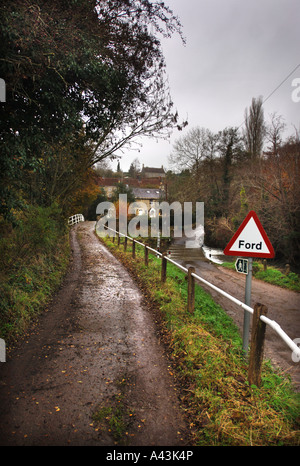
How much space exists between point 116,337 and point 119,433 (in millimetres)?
2085

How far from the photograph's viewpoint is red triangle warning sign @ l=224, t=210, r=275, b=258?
349 cm

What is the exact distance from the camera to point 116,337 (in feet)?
14.9

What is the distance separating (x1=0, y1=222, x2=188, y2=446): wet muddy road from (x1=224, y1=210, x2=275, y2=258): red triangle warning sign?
2.03 metres

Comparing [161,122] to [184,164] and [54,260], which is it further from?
[184,164]

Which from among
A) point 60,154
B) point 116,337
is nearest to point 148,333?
point 116,337

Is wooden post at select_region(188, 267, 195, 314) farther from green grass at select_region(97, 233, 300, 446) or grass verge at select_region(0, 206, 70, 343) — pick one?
grass verge at select_region(0, 206, 70, 343)

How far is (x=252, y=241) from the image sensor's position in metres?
3.57

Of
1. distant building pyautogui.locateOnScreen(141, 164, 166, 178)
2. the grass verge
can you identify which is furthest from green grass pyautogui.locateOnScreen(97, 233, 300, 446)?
distant building pyautogui.locateOnScreen(141, 164, 166, 178)

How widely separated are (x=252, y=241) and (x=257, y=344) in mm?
1342

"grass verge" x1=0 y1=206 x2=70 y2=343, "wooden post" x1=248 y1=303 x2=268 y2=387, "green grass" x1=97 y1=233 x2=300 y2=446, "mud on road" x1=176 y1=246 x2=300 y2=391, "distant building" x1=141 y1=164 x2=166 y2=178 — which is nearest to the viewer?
"green grass" x1=97 y1=233 x2=300 y2=446

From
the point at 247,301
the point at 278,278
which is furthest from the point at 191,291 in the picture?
the point at 278,278

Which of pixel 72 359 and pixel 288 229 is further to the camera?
pixel 288 229

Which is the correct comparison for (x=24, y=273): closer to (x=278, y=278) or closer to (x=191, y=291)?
(x=191, y=291)

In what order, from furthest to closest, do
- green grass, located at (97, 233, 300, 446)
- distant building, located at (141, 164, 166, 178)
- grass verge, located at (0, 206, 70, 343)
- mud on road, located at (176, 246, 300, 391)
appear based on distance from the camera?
distant building, located at (141, 164, 166, 178) < mud on road, located at (176, 246, 300, 391) < grass verge, located at (0, 206, 70, 343) < green grass, located at (97, 233, 300, 446)
